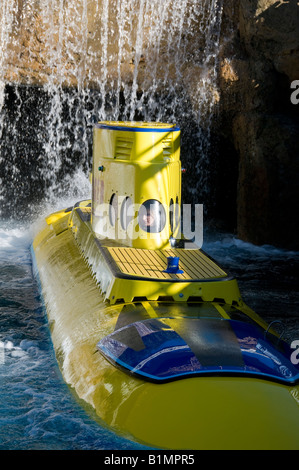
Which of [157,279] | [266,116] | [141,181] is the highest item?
[266,116]

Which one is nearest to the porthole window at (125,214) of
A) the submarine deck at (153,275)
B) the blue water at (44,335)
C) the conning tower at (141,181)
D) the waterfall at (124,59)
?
the conning tower at (141,181)

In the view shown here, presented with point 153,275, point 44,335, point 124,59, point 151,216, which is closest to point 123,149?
point 151,216

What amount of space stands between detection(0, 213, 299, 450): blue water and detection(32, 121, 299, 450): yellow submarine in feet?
0.63

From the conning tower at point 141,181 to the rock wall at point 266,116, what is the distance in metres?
4.92

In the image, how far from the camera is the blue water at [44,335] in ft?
18.3

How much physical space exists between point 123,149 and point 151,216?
919 millimetres

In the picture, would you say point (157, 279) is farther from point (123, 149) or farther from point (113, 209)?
point (123, 149)

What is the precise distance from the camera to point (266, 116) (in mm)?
12984

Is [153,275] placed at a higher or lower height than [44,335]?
higher

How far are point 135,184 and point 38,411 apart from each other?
318 cm

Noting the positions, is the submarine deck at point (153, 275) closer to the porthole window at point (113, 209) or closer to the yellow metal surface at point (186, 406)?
the porthole window at point (113, 209)

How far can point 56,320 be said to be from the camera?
802cm
